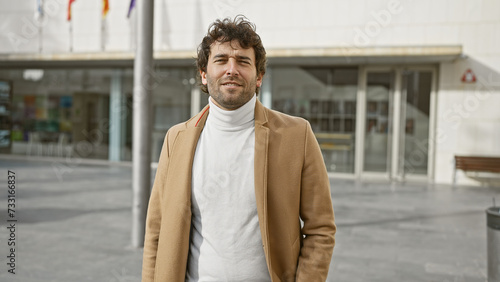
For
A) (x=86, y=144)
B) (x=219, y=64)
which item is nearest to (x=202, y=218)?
(x=219, y=64)

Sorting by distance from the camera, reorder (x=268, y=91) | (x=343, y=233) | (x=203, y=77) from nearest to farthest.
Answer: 1. (x=203, y=77)
2. (x=343, y=233)
3. (x=268, y=91)

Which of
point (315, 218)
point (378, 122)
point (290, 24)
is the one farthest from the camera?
point (290, 24)

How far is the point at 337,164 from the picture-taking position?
48.1 ft

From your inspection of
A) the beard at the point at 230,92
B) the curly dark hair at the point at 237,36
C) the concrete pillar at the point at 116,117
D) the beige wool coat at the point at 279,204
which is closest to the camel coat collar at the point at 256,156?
the beige wool coat at the point at 279,204

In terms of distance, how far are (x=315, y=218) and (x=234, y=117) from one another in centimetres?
53

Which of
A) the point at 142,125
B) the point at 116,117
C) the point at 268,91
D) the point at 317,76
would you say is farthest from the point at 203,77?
the point at 116,117

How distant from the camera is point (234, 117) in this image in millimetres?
2002

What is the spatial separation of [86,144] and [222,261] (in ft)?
54.5

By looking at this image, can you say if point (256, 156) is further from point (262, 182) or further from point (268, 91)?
point (268, 91)

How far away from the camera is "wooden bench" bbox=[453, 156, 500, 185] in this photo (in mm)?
12641

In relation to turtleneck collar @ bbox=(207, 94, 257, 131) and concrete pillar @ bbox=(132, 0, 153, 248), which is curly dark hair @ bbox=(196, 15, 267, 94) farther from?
concrete pillar @ bbox=(132, 0, 153, 248)

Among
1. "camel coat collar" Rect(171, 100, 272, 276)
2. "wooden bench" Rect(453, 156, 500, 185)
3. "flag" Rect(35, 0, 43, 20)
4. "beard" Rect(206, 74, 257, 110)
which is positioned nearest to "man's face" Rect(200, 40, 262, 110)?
"beard" Rect(206, 74, 257, 110)

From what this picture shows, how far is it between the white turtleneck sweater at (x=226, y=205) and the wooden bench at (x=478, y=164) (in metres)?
12.2

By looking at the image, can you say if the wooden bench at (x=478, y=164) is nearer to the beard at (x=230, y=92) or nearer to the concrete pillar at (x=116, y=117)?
the concrete pillar at (x=116, y=117)
